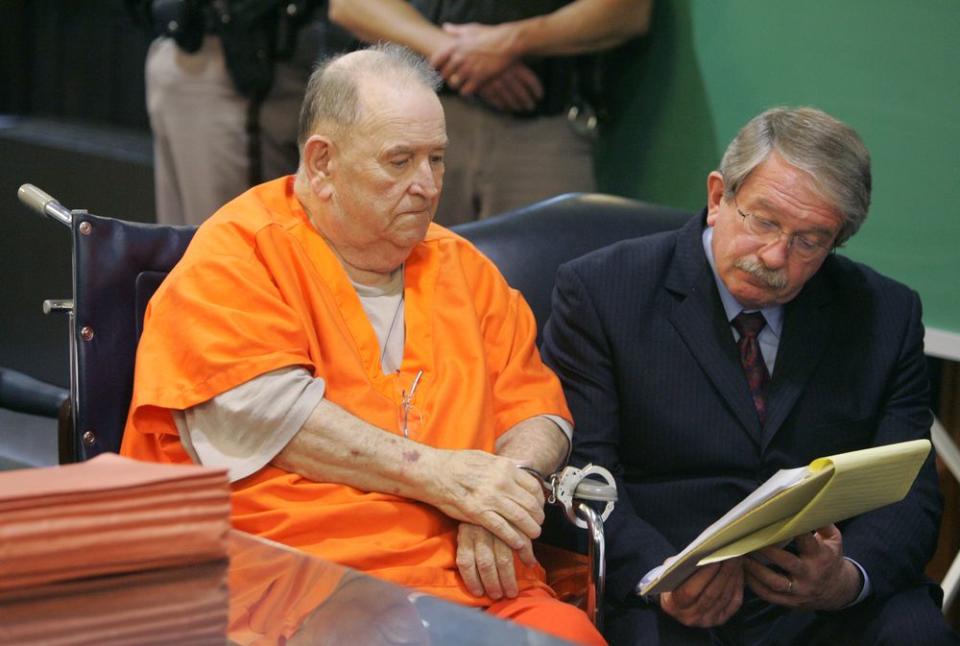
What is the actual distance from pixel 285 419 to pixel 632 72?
1.89 meters

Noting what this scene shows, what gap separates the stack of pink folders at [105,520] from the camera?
48.5 inches

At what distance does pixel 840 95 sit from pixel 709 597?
1.45m

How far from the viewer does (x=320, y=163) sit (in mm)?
2150

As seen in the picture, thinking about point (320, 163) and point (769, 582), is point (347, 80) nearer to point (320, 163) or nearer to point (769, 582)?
point (320, 163)

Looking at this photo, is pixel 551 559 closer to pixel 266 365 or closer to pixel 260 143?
pixel 266 365

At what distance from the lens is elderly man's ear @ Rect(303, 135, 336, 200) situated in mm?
2131

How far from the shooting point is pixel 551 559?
223 cm

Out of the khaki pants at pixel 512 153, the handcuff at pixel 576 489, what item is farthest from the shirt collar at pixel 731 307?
the khaki pants at pixel 512 153

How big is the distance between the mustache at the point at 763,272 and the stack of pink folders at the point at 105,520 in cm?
115

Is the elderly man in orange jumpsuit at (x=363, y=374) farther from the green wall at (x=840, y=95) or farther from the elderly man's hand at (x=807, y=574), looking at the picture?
the green wall at (x=840, y=95)

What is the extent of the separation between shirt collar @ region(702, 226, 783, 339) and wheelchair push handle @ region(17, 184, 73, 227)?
3.43ft

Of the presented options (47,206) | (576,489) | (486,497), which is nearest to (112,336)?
(47,206)

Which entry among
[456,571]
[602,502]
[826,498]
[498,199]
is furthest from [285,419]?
[498,199]

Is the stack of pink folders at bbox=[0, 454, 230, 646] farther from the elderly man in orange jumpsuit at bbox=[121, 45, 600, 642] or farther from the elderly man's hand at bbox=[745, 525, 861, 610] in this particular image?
the elderly man's hand at bbox=[745, 525, 861, 610]
